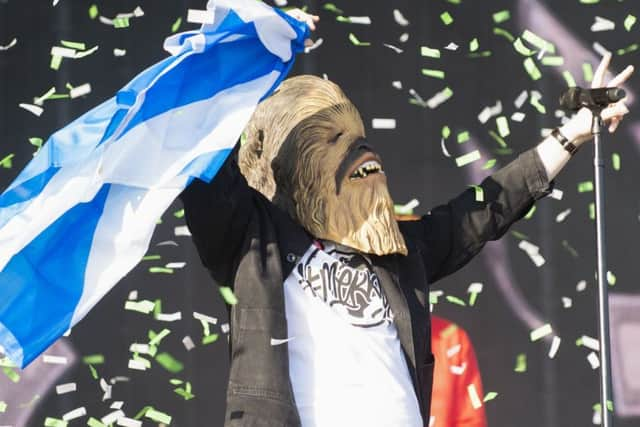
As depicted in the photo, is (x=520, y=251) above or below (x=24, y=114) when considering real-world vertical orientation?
below

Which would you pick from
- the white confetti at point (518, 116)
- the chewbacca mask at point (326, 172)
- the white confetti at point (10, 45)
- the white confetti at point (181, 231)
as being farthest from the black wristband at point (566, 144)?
the white confetti at point (10, 45)

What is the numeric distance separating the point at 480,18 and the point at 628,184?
78 cm

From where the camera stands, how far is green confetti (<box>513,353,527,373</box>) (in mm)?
4371

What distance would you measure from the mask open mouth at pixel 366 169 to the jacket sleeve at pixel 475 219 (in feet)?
0.74

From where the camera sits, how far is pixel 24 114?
427 centimetres

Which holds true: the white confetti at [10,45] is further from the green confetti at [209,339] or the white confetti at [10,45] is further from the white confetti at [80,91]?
the green confetti at [209,339]

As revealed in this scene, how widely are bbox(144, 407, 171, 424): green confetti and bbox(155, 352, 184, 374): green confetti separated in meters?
0.15

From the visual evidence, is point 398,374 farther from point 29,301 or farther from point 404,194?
point 404,194

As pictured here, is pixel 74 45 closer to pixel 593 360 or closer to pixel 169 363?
pixel 169 363

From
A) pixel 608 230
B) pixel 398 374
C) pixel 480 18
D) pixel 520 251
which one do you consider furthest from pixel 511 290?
pixel 398 374

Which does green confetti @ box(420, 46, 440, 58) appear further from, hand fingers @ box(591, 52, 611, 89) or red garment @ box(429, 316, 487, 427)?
hand fingers @ box(591, 52, 611, 89)

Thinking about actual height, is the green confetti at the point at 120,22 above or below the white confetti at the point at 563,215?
above

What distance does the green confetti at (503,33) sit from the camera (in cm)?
442

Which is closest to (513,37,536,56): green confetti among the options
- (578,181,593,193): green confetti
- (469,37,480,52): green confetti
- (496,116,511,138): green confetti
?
(469,37,480,52): green confetti
